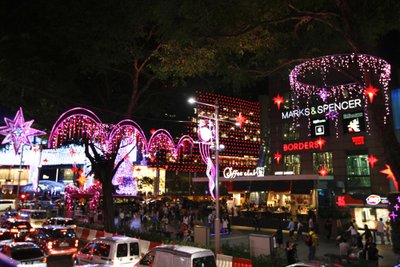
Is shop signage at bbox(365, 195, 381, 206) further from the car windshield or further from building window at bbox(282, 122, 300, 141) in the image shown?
building window at bbox(282, 122, 300, 141)

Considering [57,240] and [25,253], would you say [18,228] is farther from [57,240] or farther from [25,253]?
[25,253]

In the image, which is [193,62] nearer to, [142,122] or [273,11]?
[273,11]

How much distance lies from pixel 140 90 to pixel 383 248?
712 inches

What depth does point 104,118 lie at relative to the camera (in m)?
23.1

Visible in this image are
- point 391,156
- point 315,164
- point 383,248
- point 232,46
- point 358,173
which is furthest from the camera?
point 315,164

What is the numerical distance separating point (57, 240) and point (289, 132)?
36.8 metres

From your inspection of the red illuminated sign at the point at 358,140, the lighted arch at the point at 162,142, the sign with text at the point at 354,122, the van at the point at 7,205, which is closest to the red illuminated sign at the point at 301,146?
the red illuminated sign at the point at 358,140

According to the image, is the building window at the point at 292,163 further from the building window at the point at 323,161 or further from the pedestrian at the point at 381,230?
the pedestrian at the point at 381,230

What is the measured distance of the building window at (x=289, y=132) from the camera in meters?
47.2

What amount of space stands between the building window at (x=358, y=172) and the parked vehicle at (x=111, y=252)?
3489 cm

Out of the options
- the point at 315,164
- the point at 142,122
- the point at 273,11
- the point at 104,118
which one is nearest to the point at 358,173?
the point at 315,164

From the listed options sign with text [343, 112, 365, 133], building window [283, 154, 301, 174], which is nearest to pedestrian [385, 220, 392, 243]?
sign with text [343, 112, 365, 133]

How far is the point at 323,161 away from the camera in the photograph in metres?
44.4

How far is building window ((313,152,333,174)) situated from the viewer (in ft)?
144
